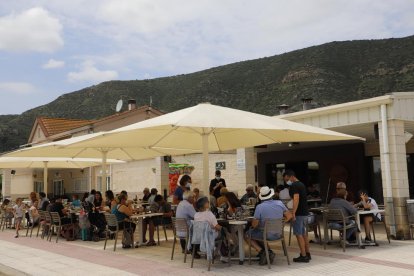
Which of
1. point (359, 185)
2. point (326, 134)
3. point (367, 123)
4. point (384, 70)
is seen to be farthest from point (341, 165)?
point (384, 70)

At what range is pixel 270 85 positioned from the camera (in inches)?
2598

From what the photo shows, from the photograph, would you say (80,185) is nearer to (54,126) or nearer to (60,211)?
(54,126)

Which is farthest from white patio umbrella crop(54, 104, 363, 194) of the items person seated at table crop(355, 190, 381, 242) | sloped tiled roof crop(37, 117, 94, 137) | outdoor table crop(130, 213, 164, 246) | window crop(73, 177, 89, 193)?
sloped tiled roof crop(37, 117, 94, 137)

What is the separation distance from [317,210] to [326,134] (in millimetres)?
1989

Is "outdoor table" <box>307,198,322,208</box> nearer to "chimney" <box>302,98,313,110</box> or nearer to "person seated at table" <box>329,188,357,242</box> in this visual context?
"chimney" <box>302,98,313,110</box>

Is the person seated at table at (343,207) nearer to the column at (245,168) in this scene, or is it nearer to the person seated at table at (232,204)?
the person seated at table at (232,204)

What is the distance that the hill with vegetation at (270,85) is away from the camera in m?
55.0

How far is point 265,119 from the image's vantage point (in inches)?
338

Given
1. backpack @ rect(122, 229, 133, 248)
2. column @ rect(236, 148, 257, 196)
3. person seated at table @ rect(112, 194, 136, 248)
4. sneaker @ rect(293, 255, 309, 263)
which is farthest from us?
column @ rect(236, 148, 257, 196)

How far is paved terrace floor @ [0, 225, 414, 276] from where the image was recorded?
7.29 meters

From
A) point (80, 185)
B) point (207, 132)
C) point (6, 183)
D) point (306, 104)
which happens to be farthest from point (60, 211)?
point (6, 183)

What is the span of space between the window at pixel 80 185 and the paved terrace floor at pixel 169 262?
16358 mm

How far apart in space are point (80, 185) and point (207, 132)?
20.6 meters

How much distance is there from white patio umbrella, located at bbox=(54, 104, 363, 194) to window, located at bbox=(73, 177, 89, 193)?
13.7m
